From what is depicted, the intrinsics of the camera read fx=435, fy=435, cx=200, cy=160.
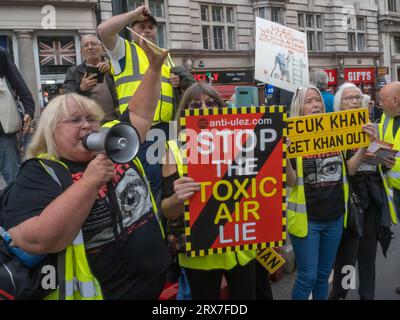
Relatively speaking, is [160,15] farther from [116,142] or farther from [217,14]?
[116,142]

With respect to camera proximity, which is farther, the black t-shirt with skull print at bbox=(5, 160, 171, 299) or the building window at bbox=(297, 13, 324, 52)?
the building window at bbox=(297, 13, 324, 52)

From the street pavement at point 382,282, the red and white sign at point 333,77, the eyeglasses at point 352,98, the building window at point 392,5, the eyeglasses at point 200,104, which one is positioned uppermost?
the building window at point 392,5

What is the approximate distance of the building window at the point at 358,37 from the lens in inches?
1126

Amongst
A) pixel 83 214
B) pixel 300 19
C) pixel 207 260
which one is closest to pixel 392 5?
pixel 300 19

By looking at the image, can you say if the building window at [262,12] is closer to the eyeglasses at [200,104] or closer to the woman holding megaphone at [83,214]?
the eyeglasses at [200,104]

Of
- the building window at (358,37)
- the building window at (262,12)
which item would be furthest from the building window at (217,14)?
the building window at (358,37)

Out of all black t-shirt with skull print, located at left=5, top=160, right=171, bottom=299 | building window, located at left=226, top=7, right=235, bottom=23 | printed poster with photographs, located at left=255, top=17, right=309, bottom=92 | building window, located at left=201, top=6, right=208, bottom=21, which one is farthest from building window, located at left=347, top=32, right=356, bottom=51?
black t-shirt with skull print, located at left=5, top=160, right=171, bottom=299

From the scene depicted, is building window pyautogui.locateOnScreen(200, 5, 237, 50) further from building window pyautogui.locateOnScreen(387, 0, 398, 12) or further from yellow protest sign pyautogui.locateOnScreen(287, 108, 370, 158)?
yellow protest sign pyautogui.locateOnScreen(287, 108, 370, 158)

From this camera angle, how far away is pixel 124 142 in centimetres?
175

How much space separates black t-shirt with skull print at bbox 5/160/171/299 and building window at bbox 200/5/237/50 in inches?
830

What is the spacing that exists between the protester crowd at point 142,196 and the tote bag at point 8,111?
10 cm

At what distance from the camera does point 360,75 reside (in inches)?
1106

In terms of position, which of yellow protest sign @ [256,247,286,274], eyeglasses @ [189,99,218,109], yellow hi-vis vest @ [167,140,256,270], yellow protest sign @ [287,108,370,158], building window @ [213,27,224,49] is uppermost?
building window @ [213,27,224,49]

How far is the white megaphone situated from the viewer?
1.70m
